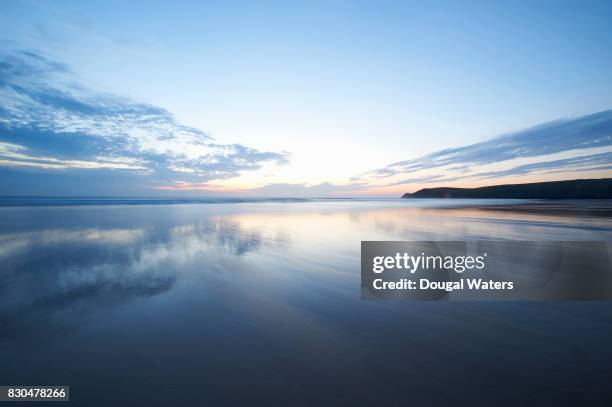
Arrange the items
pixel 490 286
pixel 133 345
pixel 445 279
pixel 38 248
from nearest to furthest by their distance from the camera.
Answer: pixel 133 345
pixel 490 286
pixel 445 279
pixel 38 248

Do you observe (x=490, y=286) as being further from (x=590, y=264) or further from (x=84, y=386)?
(x=84, y=386)

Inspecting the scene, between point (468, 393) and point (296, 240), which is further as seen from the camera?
point (296, 240)

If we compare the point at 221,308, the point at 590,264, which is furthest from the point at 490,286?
the point at 221,308

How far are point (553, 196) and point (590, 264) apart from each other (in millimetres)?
108734

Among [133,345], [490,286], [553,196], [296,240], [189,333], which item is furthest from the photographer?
[553,196]

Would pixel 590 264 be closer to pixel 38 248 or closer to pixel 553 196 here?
pixel 38 248

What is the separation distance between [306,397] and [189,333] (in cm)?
210

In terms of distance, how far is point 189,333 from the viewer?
3.86 metres

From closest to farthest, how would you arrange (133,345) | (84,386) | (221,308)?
1. (84,386)
2. (133,345)
3. (221,308)

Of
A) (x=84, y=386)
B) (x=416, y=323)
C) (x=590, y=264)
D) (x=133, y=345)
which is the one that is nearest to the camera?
(x=84, y=386)

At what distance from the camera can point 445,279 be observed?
6.23m

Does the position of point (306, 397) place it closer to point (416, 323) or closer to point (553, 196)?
point (416, 323)

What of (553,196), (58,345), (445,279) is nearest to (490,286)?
(445,279)

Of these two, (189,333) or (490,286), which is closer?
(189,333)
